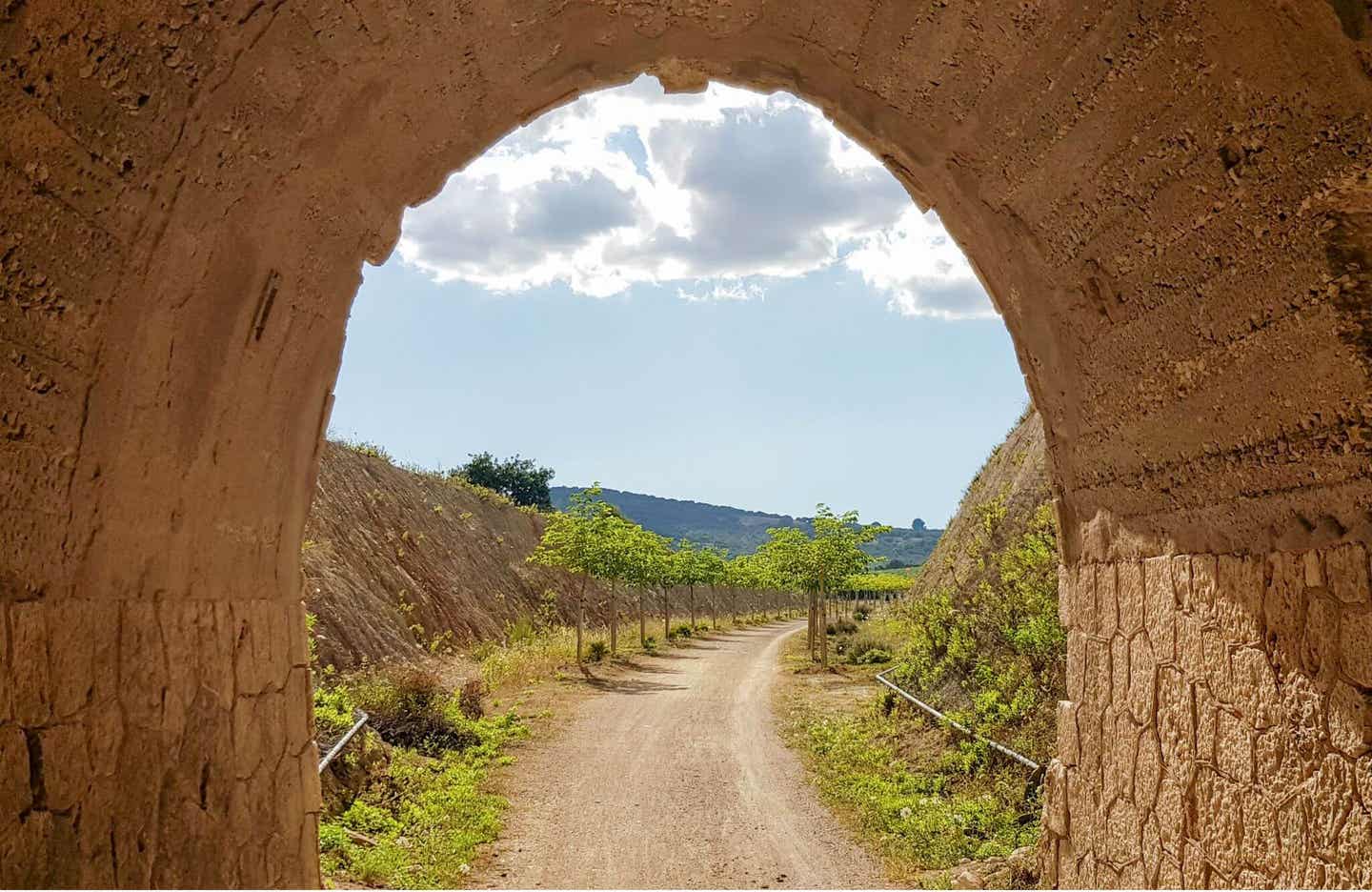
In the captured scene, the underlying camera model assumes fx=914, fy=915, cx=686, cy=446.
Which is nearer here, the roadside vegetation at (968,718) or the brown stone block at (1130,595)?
the brown stone block at (1130,595)

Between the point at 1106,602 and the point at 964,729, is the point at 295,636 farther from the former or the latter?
the point at 964,729

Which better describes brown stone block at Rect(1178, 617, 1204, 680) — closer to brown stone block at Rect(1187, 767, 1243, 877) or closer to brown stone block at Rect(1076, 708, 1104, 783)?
brown stone block at Rect(1187, 767, 1243, 877)

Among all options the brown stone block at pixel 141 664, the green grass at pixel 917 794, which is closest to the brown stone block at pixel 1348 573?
the brown stone block at pixel 141 664

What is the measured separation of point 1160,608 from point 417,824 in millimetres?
7536

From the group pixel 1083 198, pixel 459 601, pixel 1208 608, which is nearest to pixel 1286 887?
pixel 1208 608

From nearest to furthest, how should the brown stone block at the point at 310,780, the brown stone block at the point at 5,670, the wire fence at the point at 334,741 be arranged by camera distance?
the brown stone block at the point at 5,670
the brown stone block at the point at 310,780
the wire fence at the point at 334,741

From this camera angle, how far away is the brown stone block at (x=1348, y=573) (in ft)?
7.56

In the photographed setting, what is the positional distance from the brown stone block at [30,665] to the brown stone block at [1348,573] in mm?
3624

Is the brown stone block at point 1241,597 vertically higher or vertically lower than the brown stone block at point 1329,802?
higher

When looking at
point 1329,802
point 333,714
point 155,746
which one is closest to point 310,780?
point 155,746

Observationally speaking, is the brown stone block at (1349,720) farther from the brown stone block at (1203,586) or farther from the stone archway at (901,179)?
the brown stone block at (1203,586)

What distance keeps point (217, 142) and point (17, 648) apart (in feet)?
5.25

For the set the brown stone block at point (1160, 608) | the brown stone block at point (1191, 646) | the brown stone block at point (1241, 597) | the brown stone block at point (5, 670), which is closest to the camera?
the brown stone block at point (5, 670)

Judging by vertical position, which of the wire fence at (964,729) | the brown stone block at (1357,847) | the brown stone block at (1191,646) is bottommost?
the wire fence at (964,729)
